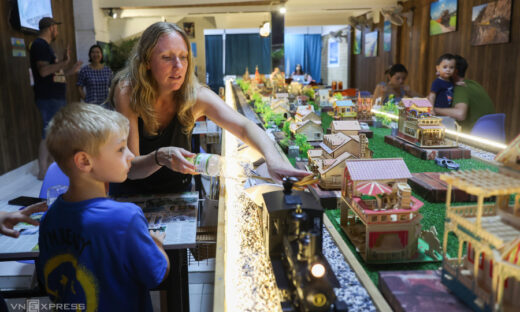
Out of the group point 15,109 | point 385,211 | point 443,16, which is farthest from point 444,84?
point 15,109

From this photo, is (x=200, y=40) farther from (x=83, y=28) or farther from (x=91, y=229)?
(x=91, y=229)

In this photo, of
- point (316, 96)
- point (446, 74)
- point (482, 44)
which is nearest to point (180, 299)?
point (446, 74)

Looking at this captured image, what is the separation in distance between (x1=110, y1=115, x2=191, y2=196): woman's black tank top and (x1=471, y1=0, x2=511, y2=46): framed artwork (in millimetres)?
6662

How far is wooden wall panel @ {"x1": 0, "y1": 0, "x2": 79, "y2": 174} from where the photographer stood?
6.18 meters

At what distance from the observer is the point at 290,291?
99 cm

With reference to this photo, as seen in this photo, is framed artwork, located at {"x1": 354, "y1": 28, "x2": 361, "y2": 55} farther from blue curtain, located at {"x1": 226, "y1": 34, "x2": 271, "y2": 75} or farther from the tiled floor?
the tiled floor

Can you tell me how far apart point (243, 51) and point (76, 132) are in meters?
20.9

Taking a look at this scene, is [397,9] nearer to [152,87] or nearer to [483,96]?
[483,96]

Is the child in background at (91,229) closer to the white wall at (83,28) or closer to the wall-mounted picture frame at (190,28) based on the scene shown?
the white wall at (83,28)

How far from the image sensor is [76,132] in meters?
1.34

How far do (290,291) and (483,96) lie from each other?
4.08 metres

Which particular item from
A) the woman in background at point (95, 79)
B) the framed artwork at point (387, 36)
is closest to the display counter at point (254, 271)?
the woman in background at point (95, 79)

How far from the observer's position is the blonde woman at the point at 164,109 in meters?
2.03

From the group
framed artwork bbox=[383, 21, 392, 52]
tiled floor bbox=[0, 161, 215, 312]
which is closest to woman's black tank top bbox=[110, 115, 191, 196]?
tiled floor bbox=[0, 161, 215, 312]
